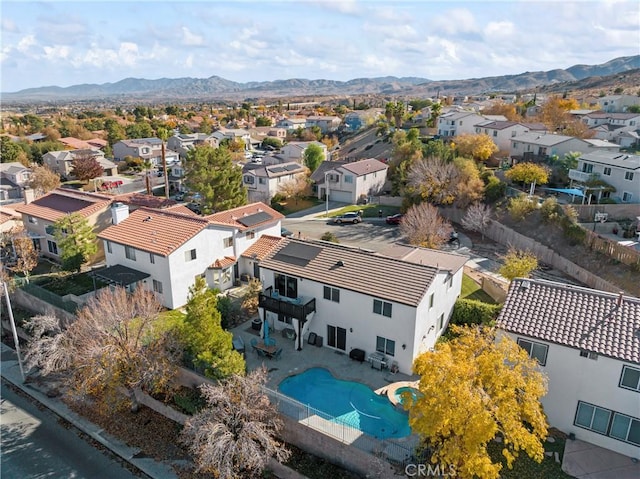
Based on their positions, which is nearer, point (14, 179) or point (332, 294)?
point (332, 294)

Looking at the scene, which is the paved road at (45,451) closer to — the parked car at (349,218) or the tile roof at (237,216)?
the tile roof at (237,216)

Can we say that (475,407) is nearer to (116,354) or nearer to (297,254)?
(297,254)

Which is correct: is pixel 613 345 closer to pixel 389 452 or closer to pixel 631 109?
pixel 389 452

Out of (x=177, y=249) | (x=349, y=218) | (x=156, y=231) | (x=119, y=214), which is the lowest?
(x=349, y=218)

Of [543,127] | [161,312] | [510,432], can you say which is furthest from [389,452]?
[543,127]
